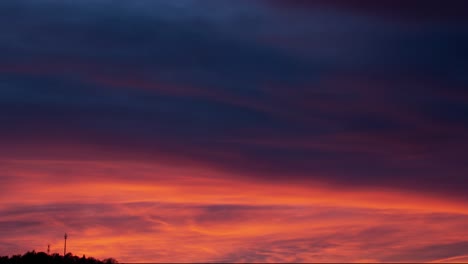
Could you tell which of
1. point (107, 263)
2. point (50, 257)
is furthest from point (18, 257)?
point (107, 263)

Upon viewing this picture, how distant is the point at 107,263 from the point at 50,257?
9.77 meters

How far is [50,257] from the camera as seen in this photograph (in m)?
146

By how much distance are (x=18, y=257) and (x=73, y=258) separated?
29.3 ft

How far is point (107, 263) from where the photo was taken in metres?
152

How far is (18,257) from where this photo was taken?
14412 cm

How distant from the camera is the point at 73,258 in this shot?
150m

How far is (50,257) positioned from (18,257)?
4.67m

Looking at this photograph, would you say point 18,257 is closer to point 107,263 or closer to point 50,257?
point 50,257

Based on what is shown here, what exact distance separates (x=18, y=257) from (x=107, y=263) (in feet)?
47.0
